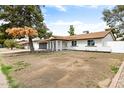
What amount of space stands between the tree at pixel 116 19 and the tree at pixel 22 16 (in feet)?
37.2

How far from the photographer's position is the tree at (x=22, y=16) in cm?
2622

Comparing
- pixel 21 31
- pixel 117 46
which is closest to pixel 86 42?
pixel 117 46

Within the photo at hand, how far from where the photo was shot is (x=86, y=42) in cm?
3072

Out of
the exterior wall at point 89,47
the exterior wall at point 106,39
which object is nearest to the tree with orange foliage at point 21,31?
the exterior wall at point 89,47

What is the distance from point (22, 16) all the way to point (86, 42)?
397 inches

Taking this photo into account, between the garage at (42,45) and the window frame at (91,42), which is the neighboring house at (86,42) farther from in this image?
the garage at (42,45)

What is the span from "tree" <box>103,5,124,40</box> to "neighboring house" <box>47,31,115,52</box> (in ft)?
9.01

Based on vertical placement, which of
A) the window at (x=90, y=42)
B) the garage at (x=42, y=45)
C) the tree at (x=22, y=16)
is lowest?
the garage at (x=42, y=45)

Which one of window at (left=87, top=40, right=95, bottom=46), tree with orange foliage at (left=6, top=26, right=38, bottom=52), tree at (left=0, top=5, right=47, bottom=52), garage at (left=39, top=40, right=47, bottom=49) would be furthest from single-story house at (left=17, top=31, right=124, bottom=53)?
tree with orange foliage at (left=6, top=26, right=38, bottom=52)

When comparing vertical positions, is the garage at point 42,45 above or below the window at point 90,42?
below

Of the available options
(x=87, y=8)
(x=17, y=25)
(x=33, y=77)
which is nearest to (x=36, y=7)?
(x=17, y=25)

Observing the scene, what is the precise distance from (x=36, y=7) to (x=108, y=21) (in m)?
12.3

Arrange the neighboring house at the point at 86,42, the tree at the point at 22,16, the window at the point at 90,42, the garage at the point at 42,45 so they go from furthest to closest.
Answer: the garage at the point at 42,45
the window at the point at 90,42
the neighboring house at the point at 86,42
the tree at the point at 22,16

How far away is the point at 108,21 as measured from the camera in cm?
3353
